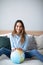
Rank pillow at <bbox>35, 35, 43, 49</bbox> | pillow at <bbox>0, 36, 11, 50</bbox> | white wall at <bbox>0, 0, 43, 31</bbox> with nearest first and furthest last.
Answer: pillow at <bbox>0, 36, 11, 50</bbox>
pillow at <bbox>35, 35, 43, 49</bbox>
white wall at <bbox>0, 0, 43, 31</bbox>

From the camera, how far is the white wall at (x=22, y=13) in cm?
262

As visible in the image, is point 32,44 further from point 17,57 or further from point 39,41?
point 17,57

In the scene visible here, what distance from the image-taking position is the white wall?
262 cm

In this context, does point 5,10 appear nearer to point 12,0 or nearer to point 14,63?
point 12,0

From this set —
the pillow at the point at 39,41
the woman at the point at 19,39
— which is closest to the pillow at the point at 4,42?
the woman at the point at 19,39

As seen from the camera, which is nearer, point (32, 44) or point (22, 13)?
point (32, 44)

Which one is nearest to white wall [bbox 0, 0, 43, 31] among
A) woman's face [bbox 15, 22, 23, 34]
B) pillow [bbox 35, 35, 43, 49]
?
pillow [bbox 35, 35, 43, 49]

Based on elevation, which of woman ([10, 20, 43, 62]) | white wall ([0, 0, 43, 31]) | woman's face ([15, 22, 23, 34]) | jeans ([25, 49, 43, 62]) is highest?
white wall ([0, 0, 43, 31])

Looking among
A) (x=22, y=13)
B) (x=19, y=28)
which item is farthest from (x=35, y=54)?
(x=22, y=13)

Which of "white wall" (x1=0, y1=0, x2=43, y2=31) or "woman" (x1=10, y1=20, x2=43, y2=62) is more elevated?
"white wall" (x1=0, y1=0, x2=43, y2=31)

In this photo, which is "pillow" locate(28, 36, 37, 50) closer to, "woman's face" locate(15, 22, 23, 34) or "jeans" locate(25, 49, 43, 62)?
"woman's face" locate(15, 22, 23, 34)

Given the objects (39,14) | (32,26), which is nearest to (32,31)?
(32,26)

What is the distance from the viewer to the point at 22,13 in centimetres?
264

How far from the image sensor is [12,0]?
8.54ft
